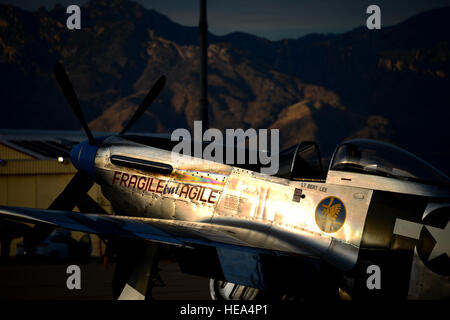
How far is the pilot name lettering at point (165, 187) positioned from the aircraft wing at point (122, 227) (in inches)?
35.4

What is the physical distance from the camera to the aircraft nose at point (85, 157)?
9180 millimetres

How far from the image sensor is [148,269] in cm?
623

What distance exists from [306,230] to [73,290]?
200 inches

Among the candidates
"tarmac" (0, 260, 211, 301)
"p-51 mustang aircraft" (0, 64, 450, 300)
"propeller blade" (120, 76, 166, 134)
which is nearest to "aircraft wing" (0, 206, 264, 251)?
"p-51 mustang aircraft" (0, 64, 450, 300)

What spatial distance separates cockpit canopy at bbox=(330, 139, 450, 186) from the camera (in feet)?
20.3

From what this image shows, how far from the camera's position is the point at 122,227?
6109 millimetres

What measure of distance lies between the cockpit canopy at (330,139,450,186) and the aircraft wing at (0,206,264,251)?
165 centimetres

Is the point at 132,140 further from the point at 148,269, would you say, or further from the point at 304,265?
the point at 304,265

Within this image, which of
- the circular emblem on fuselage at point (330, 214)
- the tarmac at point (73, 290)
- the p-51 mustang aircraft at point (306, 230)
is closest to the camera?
the p-51 mustang aircraft at point (306, 230)

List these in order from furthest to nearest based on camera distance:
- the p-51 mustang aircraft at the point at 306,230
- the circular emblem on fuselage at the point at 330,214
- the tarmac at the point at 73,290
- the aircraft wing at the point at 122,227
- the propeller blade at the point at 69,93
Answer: the propeller blade at the point at 69,93 < the tarmac at the point at 73,290 < the circular emblem on fuselage at the point at 330,214 < the p-51 mustang aircraft at the point at 306,230 < the aircraft wing at the point at 122,227

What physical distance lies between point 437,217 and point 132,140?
5.22 m

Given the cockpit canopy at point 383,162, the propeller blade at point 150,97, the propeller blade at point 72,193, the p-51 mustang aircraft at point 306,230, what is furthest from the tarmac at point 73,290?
the cockpit canopy at point 383,162

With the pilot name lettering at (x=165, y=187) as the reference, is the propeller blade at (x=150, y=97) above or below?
above

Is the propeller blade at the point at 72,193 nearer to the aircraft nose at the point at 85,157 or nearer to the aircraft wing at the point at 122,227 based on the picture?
the aircraft nose at the point at 85,157
